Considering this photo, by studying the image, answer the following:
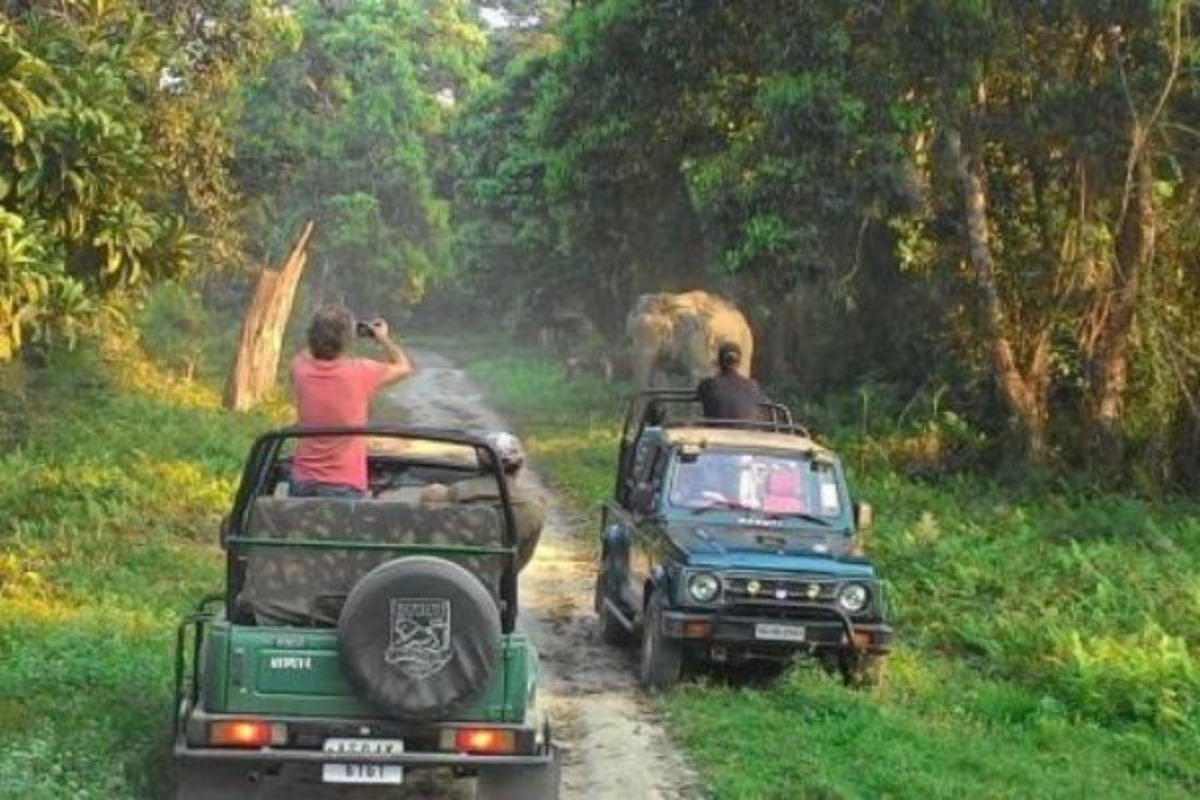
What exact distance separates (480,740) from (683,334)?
69.9ft

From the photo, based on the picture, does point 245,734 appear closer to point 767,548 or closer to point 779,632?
point 779,632

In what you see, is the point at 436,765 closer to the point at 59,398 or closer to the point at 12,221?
the point at 12,221

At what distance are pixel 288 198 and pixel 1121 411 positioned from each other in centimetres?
3778

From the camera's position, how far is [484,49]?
61031 mm

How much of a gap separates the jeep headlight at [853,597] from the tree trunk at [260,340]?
20972mm

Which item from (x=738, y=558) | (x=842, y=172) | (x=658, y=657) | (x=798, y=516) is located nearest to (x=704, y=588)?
(x=738, y=558)

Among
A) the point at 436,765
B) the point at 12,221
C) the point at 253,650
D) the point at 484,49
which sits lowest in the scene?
the point at 436,765

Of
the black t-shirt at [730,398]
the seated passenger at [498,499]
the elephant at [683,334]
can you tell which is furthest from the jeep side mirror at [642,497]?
the elephant at [683,334]

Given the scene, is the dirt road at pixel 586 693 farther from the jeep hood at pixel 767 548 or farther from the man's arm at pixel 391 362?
the man's arm at pixel 391 362

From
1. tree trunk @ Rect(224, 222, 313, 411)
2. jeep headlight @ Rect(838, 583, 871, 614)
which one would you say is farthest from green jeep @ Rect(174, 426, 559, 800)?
tree trunk @ Rect(224, 222, 313, 411)

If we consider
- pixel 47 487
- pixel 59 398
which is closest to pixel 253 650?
pixel 47 487

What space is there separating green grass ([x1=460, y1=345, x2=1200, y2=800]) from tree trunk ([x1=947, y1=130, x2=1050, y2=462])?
3.57 feet

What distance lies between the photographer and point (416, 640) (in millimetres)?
6867

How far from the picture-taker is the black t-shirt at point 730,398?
14.0 metres
